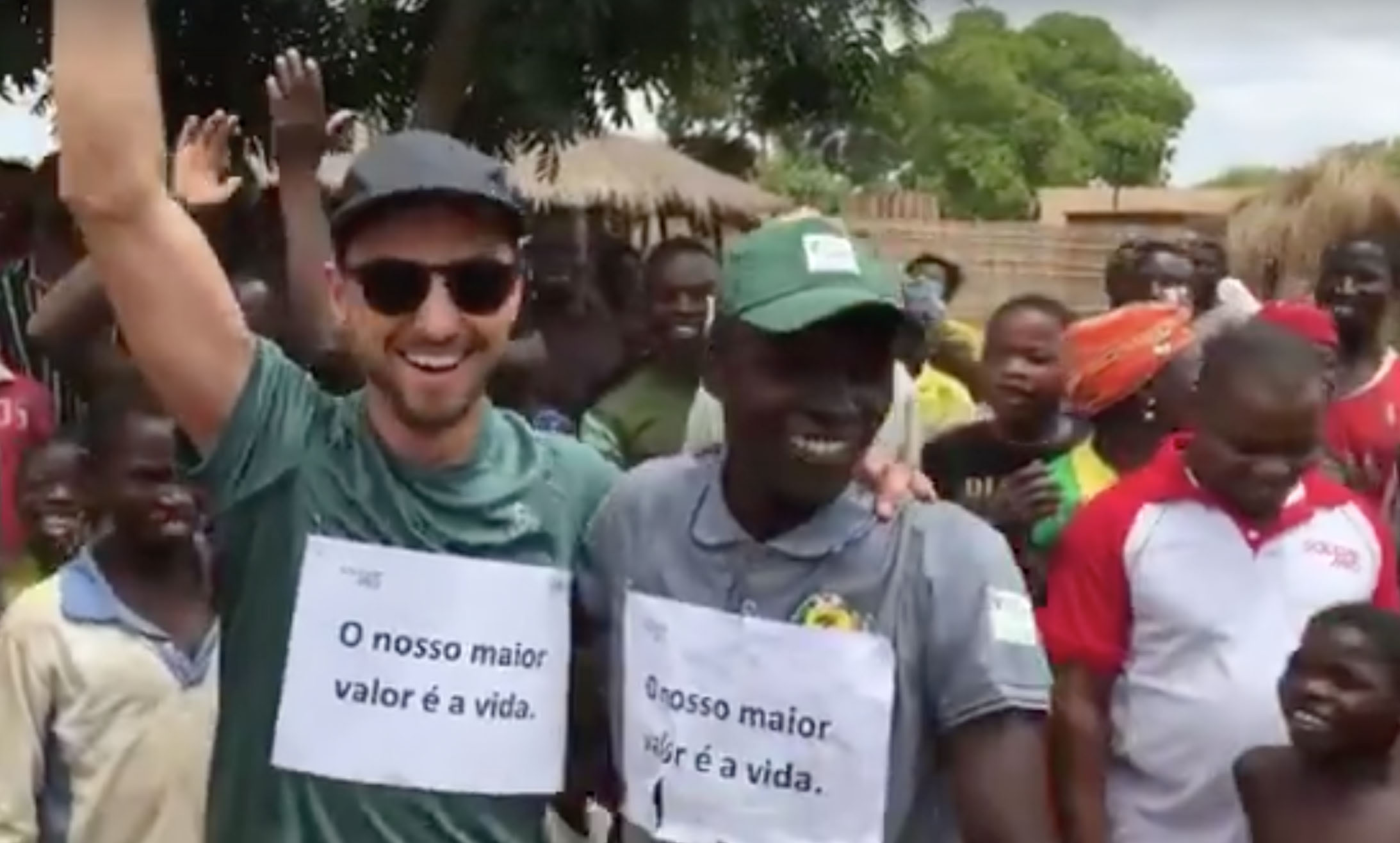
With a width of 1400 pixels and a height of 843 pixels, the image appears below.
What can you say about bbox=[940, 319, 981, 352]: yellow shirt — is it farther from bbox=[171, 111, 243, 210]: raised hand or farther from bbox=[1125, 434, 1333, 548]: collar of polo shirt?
bbox=[171, 111, 243, 210]: raised hand

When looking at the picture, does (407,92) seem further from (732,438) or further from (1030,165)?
(1030,165)

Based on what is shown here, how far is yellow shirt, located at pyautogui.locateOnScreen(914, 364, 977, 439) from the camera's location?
26.2ft

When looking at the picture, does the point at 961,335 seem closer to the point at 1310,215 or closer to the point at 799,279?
the point at 1310,215

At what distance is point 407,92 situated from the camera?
43.1ft

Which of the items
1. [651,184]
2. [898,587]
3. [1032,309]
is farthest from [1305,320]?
[651,184]

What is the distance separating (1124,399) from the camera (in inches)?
223

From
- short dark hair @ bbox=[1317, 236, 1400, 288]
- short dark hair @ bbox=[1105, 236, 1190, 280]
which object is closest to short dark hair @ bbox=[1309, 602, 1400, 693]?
Result: short dark hair @ bbox=[1317, 236, 1400, 288]

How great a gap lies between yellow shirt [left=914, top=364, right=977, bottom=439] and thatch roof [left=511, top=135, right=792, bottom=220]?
1180 cm

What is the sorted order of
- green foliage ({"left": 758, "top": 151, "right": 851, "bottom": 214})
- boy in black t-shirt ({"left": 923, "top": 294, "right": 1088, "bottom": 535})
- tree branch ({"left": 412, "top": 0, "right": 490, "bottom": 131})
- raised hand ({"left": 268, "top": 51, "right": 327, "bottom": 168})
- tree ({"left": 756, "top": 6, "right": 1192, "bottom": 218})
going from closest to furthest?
raised hand ({"left": 268, "top": 51, "right": 327, "bottom": 168})
boy in black t-shirt ({"left": 923, "top": 294, "right": 1088, "bottom": 535})
tree branch ({"left": 412, "top": 0, "right": 490, "bottom": 131})
green foliage ({"left": 758, "top": 151, "right": 851, "bottom": 214})
tree ({"left": 756, "top": 6, "right": 1192, "bottom": 218})

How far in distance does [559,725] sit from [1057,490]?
2.54 metres

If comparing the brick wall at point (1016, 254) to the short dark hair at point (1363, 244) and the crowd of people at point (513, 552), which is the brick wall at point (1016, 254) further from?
the crowd of people at point (513, 552)

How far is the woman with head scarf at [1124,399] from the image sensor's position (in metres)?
5.64

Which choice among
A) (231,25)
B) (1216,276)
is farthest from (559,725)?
(231,25)

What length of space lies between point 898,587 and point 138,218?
3.20ft
